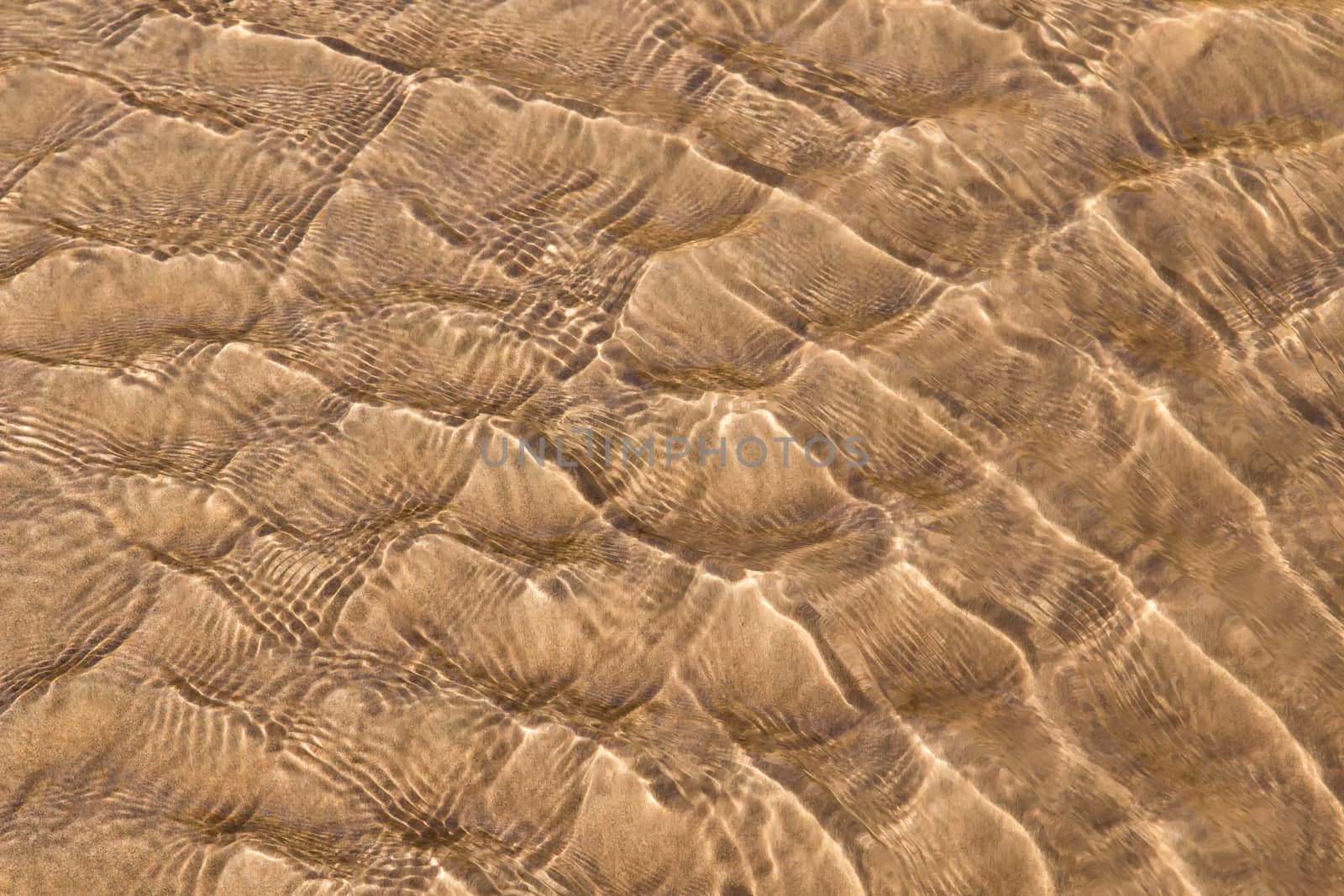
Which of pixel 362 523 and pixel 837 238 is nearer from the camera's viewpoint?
pixel 362 523

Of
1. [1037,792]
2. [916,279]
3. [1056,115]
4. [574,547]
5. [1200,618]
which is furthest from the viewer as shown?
[1056,115]

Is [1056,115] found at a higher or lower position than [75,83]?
higher

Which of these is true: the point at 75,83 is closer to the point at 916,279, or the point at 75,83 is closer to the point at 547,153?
the point at 547,153

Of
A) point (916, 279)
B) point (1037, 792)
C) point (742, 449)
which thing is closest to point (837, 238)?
point (916, 279)

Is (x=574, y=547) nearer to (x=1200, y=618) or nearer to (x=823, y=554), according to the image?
(x=823, y=554)

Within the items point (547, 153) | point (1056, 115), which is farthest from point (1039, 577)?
point (547, 153)

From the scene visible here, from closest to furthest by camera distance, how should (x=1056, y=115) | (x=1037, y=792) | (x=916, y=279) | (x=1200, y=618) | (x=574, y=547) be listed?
(x=1037, y=792)
(x=1200, y=618)
(x=574, y=547)
(x=916, y=279)
(x=1056, y=115)

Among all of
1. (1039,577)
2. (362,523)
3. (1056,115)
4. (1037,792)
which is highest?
(1056,115)
